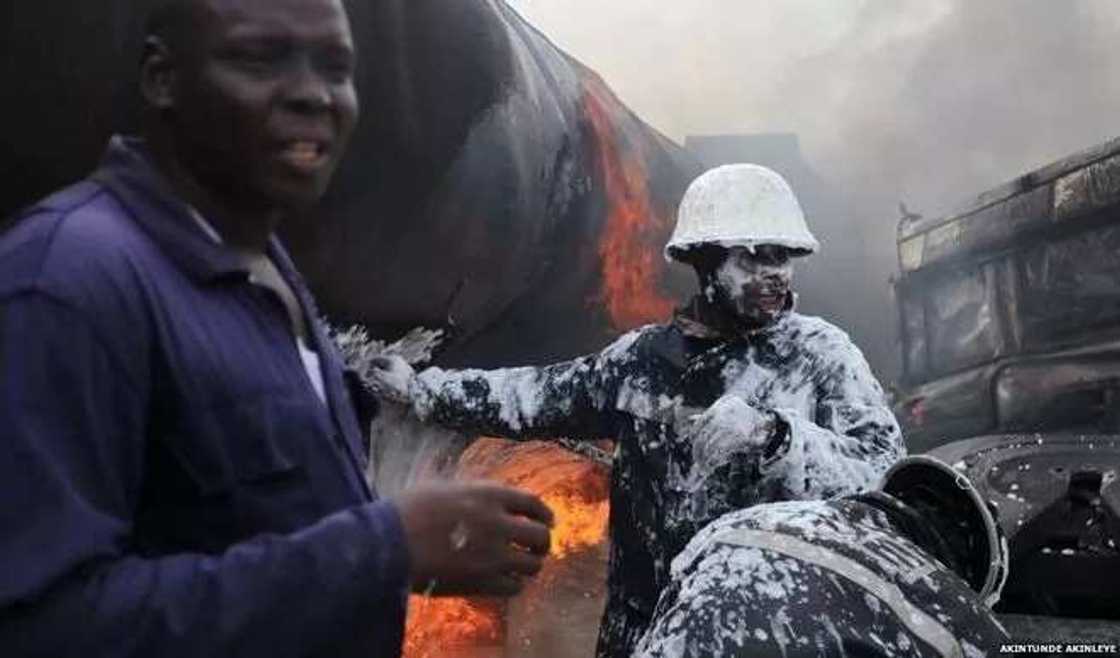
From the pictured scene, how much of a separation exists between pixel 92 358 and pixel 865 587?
5.88 ft

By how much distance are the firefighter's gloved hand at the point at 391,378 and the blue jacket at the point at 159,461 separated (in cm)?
249

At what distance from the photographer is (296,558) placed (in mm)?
914

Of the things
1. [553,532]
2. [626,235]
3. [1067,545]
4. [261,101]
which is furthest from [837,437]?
[553,532]

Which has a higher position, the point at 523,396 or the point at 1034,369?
the point at 523,396

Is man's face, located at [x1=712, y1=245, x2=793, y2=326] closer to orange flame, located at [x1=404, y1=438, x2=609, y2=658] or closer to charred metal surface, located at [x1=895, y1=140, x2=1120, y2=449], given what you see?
orange flame, located at [x1=404, y1=438, x2=609, y2=658]

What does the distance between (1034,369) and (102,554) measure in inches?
238

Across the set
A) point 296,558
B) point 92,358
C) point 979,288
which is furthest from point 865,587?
point 979,288

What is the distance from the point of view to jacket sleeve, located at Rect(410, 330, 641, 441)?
11.9 feet

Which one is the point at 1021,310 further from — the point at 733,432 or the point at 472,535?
the point at 472,535

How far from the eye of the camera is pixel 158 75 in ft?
3.47

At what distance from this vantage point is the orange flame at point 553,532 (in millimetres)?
5324

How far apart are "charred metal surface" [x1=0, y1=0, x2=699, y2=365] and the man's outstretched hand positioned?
70.3 inches

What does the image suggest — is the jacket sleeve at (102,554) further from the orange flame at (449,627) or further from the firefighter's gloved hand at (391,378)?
the orange flame at (449,627)

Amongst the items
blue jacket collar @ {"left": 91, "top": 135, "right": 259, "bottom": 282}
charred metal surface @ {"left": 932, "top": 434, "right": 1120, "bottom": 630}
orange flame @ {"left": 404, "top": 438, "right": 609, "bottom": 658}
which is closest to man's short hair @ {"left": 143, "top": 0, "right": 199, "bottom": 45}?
blue jacket collar @ {"left": 91, "top": 135, "right": 259, "bottom": 282}
